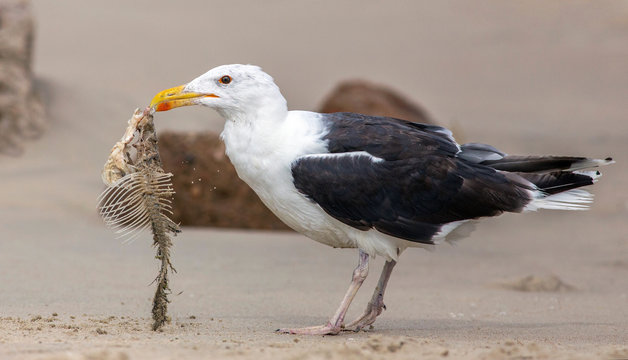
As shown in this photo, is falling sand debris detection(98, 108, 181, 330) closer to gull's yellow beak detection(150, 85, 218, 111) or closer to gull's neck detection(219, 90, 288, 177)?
gull's yellow beak detection(150, 85, 218, 111)

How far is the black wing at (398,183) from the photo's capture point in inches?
228

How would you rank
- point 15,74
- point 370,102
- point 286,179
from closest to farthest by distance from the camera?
point 286,179, point 15,74, point 370,102

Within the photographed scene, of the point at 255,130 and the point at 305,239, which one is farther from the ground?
the point at 255,130

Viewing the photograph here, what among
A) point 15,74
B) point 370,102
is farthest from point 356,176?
point 15,74

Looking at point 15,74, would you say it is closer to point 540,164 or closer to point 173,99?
point 173,99

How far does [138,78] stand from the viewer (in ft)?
65.8

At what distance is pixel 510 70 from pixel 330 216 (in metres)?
19.3

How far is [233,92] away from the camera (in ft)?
19.4

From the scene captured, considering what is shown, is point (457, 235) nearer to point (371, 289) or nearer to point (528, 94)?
point (371, 289)

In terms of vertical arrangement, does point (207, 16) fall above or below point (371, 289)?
above

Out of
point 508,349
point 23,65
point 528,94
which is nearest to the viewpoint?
point 508,349

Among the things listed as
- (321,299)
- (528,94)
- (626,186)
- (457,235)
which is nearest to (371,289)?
(321,299)

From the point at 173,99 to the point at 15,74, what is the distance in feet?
22.3

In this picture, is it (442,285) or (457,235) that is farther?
(442,285)
